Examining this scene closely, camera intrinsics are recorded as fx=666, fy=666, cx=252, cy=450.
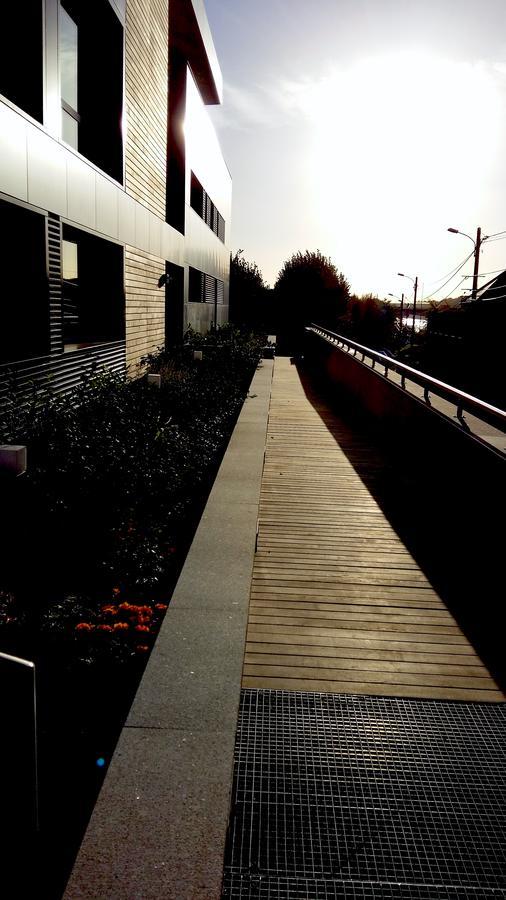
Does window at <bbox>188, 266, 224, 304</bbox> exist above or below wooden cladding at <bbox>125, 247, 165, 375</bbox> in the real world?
above

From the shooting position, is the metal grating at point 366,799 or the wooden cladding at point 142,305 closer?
the metal grating at point 366,799

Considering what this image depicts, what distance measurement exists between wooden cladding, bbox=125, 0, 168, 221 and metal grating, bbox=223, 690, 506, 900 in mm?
10993

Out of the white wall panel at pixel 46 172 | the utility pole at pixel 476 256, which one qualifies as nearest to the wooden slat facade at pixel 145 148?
the white wall panel at pixel 46 172

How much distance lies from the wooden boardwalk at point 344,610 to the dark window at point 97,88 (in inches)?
274

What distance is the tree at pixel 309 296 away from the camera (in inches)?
2036

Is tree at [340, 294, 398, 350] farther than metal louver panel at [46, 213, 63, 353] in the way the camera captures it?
Yes

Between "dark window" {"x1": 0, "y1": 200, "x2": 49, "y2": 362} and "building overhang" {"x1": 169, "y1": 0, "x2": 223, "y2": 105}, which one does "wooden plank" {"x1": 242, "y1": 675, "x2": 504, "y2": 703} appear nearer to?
"dark window" {"x1": 0, "y1": 200, "x2": 49, "y2": 362}

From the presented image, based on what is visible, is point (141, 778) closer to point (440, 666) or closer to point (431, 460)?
point (440, 666)

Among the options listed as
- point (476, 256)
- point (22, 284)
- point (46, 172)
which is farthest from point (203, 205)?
point (476, 256)

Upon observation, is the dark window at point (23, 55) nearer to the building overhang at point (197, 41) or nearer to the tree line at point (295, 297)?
the building overhang at point (197, 41)

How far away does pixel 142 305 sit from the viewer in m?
14.1

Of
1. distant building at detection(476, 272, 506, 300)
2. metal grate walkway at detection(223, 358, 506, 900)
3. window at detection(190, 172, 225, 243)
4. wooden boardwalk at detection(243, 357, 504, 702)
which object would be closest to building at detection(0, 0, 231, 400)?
window at detection(190, 172, 225, 243)

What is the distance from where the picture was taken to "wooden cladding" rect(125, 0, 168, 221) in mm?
12148

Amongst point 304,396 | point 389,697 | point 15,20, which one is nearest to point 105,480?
point 389,697
